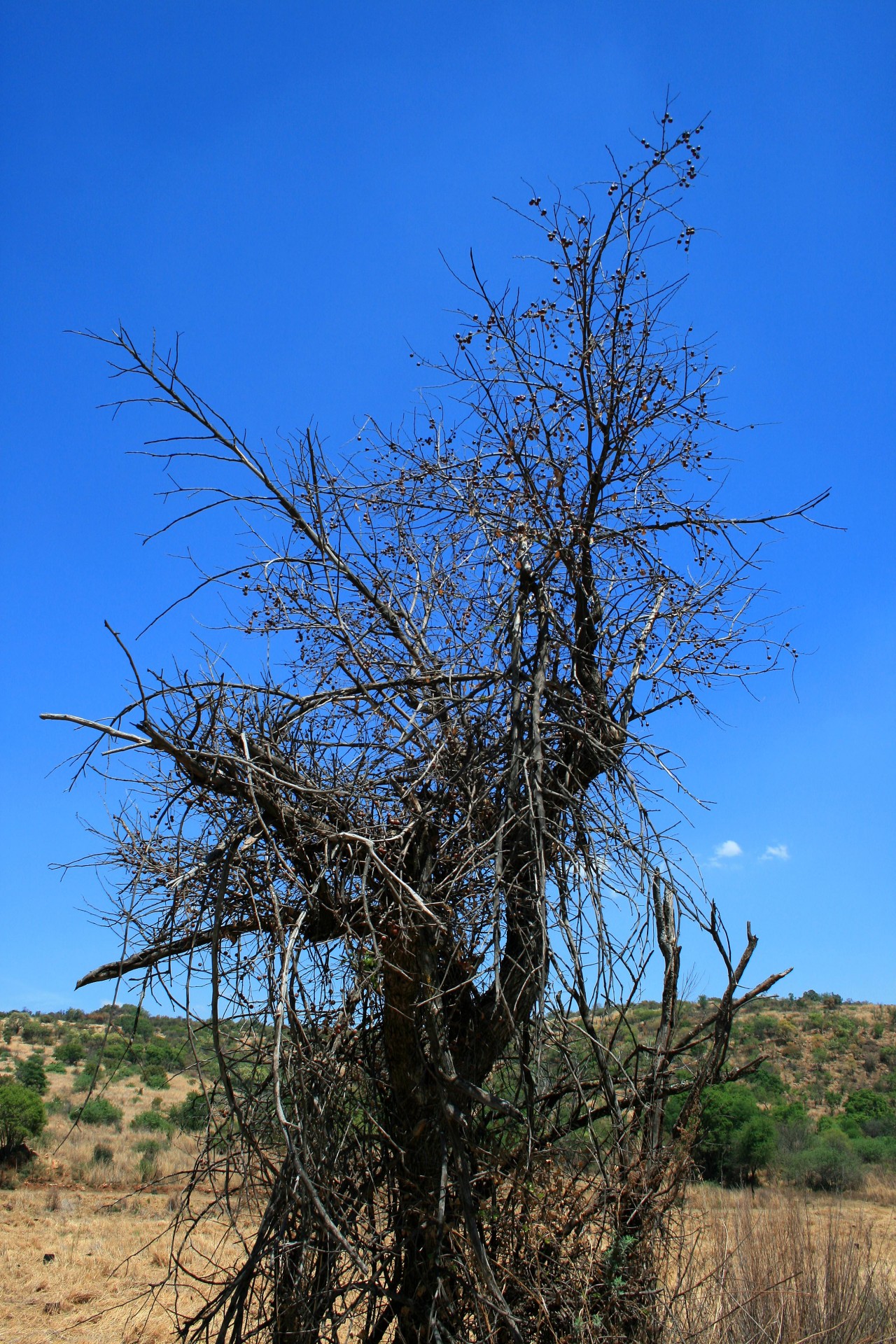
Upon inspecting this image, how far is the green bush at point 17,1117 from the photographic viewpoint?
782 inches

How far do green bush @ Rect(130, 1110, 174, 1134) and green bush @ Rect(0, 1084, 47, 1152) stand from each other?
466 cm

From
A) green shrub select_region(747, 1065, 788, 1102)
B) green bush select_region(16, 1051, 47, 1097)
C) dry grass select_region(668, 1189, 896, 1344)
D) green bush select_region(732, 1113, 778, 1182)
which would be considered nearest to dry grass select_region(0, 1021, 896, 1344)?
dry grass select_region(668, 1189, 896, 1344)

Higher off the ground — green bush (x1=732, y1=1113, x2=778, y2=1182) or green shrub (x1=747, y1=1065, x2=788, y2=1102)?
green shrub (x1=747, y1=1065, x2=788, y2=1102)

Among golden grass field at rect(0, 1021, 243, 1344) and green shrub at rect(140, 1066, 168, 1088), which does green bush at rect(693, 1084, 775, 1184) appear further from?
green shrub at rect(140, 1066, 168, 1088)

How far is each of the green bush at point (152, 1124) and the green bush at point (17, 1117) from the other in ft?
15.3

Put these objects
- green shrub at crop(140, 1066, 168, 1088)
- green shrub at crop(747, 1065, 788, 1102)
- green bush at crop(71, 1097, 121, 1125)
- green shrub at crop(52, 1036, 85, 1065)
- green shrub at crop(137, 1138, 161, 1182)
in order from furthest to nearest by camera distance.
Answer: green shrub at crop(52, 1036, 85, 1065) → green shrub at crop(747, 1065, 788, 1102) → green bush at crop(71, 1097, 121, 1125) → green shrub at crop(137, 1138, 161, 1182) → green shrub at crop(140, 1066, 168, 1088)

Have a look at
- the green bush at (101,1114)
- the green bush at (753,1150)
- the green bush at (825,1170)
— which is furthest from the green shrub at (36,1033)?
the green bush at (825,1170)

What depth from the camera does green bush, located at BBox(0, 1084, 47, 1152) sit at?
1988 centimetres

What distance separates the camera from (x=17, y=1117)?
1992cm

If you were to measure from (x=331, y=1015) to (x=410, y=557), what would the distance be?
253 centimetres

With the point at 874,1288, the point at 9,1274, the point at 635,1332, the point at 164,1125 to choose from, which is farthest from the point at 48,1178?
the point at 635,1332

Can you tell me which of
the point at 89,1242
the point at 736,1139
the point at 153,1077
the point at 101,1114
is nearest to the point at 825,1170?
the point at 736,1139

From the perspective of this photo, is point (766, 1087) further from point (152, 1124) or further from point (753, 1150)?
point (152, 1124)

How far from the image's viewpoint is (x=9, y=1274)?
12258mm
